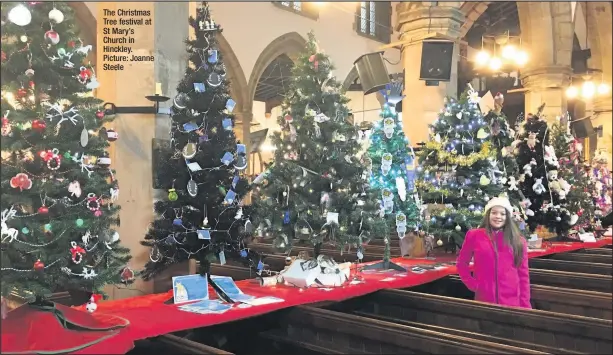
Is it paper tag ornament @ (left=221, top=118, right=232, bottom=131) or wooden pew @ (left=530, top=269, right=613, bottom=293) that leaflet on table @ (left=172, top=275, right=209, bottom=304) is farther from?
wooden pew @ (left=530, top=269, right=613, bottom=293)

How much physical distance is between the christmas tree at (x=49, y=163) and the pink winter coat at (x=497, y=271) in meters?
2.37

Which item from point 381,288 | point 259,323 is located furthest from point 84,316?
point 381,288

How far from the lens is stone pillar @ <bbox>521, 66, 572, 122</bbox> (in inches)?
455

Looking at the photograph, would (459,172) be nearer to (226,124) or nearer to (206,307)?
(226,124)

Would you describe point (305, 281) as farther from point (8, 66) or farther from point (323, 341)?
point (8, 66)

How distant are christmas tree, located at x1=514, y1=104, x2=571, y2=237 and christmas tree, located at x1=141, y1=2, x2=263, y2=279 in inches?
195

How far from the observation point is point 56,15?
10.0 ft

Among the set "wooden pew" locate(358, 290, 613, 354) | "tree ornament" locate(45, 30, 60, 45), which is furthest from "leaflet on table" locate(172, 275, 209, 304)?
"tree ornament" locate(45, 30, 60, 45)

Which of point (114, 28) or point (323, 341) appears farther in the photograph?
point (114, 28)

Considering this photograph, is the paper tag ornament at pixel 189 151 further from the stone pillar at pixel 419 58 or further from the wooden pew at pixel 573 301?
the stone pillar at pixel 419 58

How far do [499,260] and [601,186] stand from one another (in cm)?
791

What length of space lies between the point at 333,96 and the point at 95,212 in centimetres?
217

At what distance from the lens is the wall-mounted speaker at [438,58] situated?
26.5ft

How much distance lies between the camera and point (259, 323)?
161 inches
